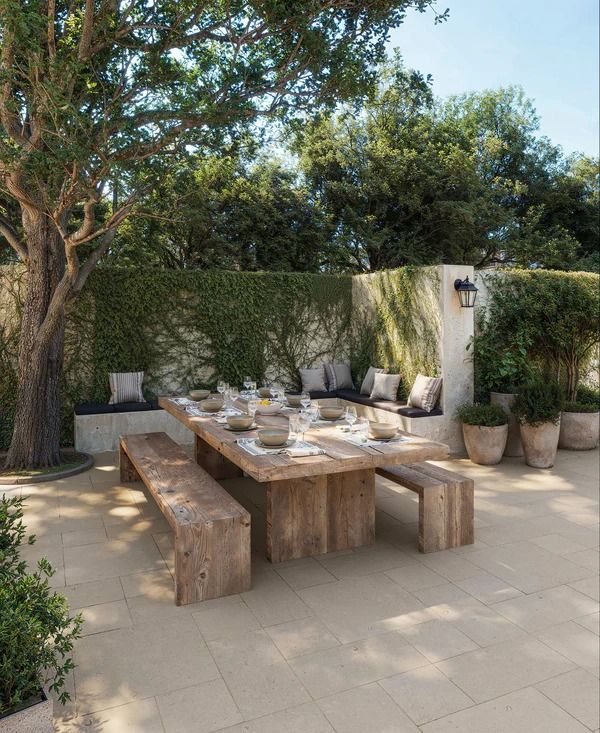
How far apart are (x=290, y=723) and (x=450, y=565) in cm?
159

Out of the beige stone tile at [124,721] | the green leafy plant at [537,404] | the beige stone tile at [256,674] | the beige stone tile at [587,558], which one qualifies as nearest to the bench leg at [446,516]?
the beige stone tile at [587,558]

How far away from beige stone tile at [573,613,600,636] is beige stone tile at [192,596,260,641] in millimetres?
1551

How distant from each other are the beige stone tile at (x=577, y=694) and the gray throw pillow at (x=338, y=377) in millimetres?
5383

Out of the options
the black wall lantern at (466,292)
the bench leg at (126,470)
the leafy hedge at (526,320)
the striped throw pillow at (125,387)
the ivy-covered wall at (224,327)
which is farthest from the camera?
the striped throw pillow at (125,387)

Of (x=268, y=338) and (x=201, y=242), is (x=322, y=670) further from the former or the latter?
(x=201, y=242)

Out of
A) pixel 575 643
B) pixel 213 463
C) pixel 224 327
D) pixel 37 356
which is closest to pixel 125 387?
pixel 37 356

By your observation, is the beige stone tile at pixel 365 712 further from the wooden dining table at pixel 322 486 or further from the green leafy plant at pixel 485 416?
the green leafy plant at pixel 485 416

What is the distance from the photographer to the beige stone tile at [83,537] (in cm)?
340

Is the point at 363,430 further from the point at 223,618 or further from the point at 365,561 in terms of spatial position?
the point at 223,618

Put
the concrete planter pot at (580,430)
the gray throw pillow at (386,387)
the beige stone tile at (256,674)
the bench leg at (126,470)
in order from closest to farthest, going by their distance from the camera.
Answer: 1. the beige stone tile at (256,674)
2. the bench leg at (126,470)
3. the concrete planter pot at (580,430)
4. the gray throw pillow at (386,387)

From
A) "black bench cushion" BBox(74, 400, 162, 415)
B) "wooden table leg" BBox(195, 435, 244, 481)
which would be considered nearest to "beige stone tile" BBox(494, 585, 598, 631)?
"wooden table leg" BBox(195, 435, 244, 481)

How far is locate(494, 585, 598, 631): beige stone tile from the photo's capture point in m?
2.47

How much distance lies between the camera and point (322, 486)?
322 centimetres

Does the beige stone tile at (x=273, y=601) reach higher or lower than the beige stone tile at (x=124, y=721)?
lower
